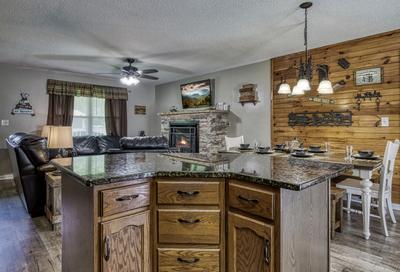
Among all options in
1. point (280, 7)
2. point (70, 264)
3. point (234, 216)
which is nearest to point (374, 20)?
point (280, 7)

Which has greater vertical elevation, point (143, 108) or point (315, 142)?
point (143, 108)

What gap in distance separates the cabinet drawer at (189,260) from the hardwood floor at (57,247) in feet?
3.74

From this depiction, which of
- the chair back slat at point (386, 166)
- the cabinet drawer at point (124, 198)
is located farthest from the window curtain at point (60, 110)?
the chair back slat at point (386, 166)

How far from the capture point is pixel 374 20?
10.6 ft

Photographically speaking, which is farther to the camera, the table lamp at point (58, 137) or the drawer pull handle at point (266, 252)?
the table lamp at point (58, 137)

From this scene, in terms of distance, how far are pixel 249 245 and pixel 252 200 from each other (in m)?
0.25

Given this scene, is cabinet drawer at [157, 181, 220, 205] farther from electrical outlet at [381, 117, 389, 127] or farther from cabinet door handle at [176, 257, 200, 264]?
electrical outlet at [381, 117, 389, 127]

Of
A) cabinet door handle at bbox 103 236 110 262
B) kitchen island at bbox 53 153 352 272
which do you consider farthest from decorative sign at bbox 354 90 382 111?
cabinet door handle at bbox 103 236 110 262

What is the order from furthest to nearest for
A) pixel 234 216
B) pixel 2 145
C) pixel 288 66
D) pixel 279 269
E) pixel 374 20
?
1. pixel 2 145
2. pixel 288 66
3. pixel 374 20
4. pixel 234 216
5. pixel 279 269

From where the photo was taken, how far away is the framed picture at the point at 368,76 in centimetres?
373

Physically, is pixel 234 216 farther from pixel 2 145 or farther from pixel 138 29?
pixel 2 145

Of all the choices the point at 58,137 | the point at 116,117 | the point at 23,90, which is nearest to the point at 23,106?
the point at 23,90

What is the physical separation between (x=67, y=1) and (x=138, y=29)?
981 millimetres

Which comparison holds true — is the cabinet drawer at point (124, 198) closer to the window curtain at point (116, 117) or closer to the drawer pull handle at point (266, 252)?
the drawer pull handle at point (266, 252)
